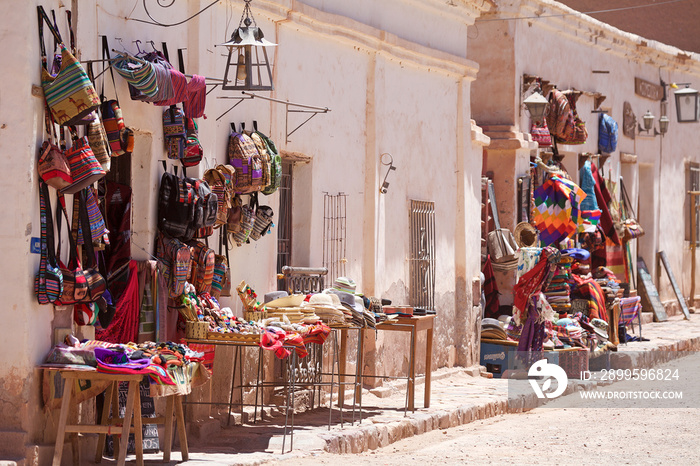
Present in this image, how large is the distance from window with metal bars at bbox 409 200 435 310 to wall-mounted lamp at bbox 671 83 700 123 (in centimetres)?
966

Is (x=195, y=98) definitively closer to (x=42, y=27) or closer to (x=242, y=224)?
(x=242, y=224)

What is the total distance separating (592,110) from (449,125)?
20.2 feet

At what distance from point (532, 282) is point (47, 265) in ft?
25.8

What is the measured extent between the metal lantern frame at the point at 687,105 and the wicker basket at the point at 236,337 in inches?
593

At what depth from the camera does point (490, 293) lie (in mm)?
16078

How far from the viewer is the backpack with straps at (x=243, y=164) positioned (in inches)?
382

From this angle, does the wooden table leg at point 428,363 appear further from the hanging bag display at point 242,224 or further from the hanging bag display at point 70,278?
the hanging bag display at point 70,278

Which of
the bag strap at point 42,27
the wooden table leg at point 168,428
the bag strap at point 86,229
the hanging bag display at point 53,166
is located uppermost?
the bag strap at point 42,27

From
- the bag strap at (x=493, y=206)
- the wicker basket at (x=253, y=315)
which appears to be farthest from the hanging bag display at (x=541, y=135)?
the wicker basket at (x=253, y=315)

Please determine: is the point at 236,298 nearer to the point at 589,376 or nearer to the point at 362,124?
the point at 362,124

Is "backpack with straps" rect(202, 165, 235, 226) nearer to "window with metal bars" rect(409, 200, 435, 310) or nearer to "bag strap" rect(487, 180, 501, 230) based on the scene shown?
"window with metal bars" rect(409, 200, 435, 310)

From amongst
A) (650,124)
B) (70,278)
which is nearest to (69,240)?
(70,278)

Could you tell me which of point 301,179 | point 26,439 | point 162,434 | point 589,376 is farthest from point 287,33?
point 589,376

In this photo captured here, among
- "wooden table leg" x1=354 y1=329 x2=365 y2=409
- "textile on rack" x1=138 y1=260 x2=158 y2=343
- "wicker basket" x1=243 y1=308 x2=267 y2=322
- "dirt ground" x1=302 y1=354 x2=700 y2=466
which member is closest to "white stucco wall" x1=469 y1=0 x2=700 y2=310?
"dirt ground" x1=302 y1=354 x2=700 y2=466
